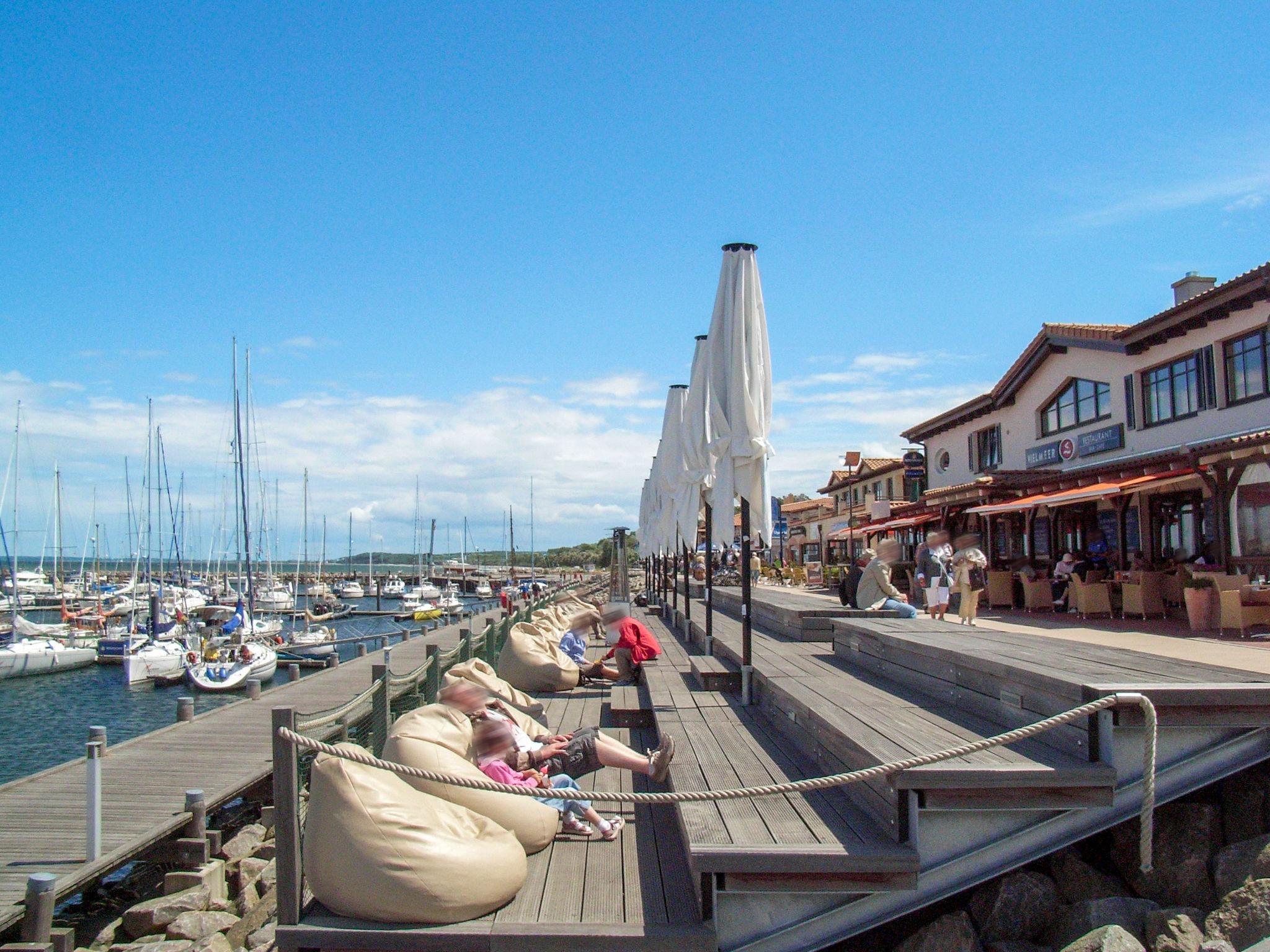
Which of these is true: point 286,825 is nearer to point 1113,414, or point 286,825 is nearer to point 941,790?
point 941,790

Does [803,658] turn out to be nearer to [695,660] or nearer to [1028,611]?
[695,660]

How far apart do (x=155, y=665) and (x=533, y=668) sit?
25.8m

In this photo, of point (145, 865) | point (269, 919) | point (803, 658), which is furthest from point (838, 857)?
point (145, 865)

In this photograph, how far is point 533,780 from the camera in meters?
5.48

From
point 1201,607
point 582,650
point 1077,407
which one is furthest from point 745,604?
point 1077,407

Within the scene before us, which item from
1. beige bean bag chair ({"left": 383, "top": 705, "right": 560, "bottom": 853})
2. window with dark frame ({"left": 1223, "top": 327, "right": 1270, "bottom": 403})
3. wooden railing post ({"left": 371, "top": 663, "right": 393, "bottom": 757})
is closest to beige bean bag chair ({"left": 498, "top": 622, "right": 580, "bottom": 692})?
wooden railing post ({"left": 371, "top": 663, "right": 393, "bottom": 757})

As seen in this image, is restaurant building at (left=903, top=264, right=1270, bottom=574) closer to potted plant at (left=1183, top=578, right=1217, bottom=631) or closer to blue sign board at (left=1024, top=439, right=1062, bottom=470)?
blue sign board at (left=1024, top=439, right=1062, bottom=470)

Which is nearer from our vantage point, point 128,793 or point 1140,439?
point 128,793

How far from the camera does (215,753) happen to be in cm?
1297

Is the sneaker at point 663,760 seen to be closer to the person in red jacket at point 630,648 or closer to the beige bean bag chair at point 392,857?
the beige bean bag chair at point 392,857

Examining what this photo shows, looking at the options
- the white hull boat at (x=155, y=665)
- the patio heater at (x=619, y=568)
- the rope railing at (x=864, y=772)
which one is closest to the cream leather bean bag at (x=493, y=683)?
the rope railing at (x=864, y=772)

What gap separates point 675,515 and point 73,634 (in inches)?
1489

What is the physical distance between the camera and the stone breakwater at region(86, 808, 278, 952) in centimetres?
758

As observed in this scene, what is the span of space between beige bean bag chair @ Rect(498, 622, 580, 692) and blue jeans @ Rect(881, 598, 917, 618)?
12.2ft
